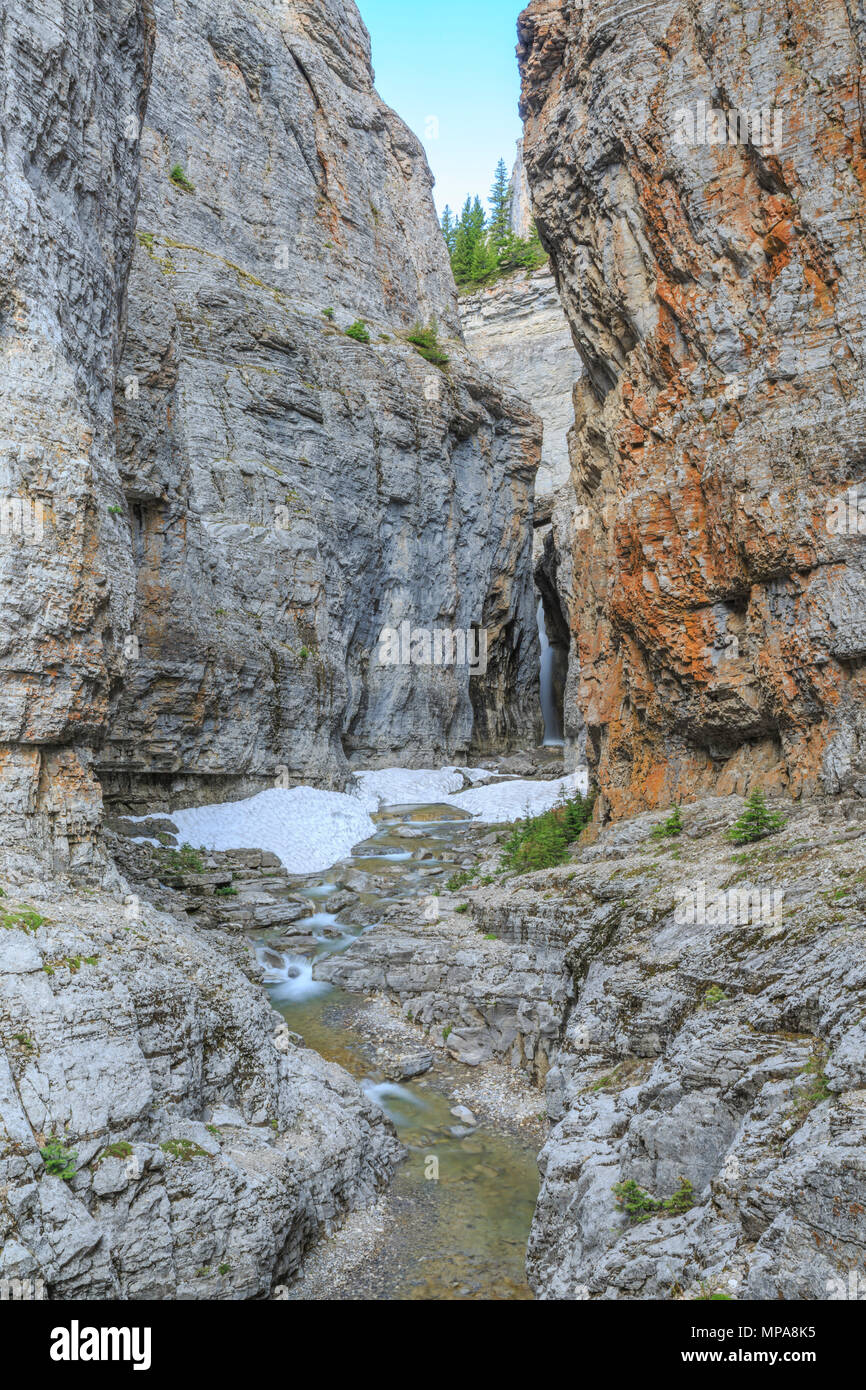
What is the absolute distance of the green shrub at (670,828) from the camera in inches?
573

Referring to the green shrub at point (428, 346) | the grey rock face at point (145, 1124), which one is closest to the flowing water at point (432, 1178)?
the grey rock face at point (145, 1124)

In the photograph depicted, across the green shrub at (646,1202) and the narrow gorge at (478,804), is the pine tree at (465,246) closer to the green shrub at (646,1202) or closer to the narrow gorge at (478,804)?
the narrow gorge at (478,804)

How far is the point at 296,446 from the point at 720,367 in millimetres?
21101

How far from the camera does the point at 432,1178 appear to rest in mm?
11094

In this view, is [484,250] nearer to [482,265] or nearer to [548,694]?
[482,265]

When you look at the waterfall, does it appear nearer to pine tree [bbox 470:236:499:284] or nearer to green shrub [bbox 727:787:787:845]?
pine tree [bbox 470:236:499:284]

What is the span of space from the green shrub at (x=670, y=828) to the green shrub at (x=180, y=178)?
32.8 meters

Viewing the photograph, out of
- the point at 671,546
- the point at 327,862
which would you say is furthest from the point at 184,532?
the point at 671,546

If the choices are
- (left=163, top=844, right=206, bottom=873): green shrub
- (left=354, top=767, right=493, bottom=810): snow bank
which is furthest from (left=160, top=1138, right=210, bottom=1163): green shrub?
(left=354, top=767, right=493, bottom=810): snow bank

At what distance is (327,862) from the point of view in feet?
86.5

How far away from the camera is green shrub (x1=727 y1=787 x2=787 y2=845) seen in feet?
39.4

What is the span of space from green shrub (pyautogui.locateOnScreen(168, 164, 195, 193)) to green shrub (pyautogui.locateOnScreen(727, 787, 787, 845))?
34.3m

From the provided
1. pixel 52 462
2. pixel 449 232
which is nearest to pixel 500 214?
pixel 449 232

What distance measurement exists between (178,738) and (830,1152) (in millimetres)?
23439
